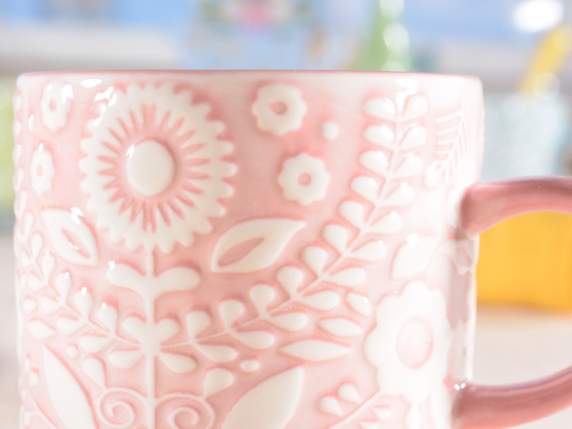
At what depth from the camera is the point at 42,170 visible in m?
0.29

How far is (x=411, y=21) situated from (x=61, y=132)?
5.06ft

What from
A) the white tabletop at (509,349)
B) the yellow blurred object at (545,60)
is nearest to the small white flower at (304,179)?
the white tabletop at (509,349)

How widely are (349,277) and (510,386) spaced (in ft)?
0.29

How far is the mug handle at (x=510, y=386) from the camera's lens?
302mm

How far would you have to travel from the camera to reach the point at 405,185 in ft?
0.92

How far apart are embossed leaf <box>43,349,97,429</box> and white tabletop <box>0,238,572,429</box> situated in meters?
0.12

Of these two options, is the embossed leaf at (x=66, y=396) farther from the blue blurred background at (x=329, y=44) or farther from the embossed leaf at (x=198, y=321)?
the blue blurred background at (x=329, y=44)

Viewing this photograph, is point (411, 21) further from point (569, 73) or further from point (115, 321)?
point (115, 321)

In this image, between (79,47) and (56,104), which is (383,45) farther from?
(79,47)

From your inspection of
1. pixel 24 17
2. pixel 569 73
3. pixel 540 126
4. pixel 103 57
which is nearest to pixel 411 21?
pixel 569 73

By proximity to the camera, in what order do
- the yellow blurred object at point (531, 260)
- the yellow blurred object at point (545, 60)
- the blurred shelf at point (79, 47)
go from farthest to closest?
the blurred shelf at point (79, 47) → the yellow blurred object at point (545, 60) → the yellow blurred object at point (531, 260)

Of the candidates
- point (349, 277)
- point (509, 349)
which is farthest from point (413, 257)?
point (509, 349)

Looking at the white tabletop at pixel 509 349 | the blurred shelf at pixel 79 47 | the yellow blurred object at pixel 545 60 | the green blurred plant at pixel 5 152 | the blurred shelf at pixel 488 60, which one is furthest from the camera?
the blurred shelf at pixel 488 60

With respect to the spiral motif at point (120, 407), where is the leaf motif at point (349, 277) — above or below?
above
